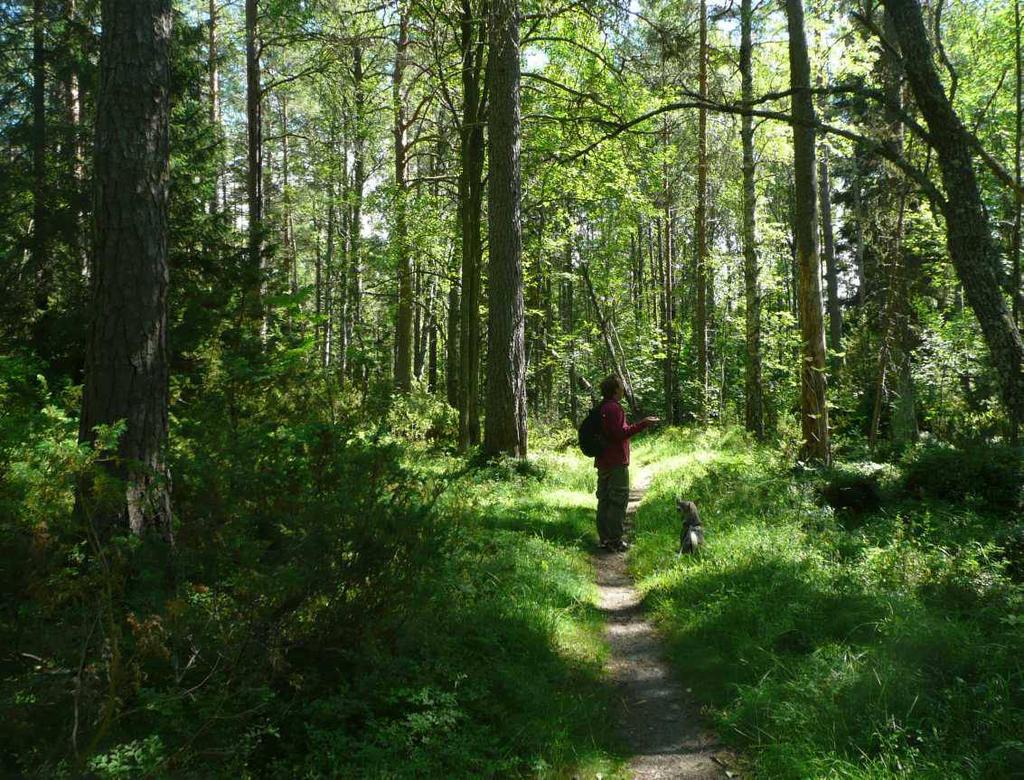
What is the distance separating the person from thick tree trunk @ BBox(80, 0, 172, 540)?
210 inches

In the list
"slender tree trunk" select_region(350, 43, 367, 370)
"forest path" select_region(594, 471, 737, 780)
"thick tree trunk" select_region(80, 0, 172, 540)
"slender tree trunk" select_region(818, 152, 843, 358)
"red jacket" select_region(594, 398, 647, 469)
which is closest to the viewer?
"forest path" select_region(594, 471, 737, 780)

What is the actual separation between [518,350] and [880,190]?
755 cm

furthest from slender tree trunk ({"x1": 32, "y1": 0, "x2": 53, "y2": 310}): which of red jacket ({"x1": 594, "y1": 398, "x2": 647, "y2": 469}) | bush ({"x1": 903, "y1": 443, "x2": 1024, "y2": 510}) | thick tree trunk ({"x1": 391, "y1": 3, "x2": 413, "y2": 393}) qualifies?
bush ({"x1": 903, "y1": 443, "x2": 1024, "y2": 510})

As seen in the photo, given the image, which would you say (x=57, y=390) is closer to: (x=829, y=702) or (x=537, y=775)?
(x=537, y=775)

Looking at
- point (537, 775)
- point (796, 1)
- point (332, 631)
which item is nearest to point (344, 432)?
point (332, 631)

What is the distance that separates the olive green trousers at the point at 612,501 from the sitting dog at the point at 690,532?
770 millimetres

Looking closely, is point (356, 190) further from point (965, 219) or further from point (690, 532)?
point (965, 219)

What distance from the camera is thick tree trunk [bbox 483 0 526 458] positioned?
10914mm

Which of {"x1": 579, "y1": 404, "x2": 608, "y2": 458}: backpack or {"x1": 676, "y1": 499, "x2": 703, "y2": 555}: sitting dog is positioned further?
{"x1": 579, "y1": 404, "x2": 608, "y2": 458}: backpack

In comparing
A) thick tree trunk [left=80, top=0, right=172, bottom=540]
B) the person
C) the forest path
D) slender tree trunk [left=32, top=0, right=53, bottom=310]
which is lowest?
the forest path

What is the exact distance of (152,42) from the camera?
4.95m

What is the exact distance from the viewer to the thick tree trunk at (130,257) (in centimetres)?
475

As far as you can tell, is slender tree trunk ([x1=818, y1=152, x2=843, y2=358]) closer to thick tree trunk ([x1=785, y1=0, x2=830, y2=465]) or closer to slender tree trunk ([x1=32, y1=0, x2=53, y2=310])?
thick tree trunk ([x1=785, y1=0, x2=830, y2=465])

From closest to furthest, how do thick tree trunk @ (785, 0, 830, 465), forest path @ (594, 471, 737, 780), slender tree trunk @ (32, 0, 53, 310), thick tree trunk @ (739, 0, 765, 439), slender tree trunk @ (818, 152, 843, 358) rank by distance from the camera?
forest path @ (594, 471, 737, 780) < slender tree trunk @ (32, 0, 53, 310) < thick tree trunk @ (785, 0, 830, 465) < thick tree trunk @ (739, 0, 765, 439) < slender tree trunk @ (818, 152, 843, 358)
